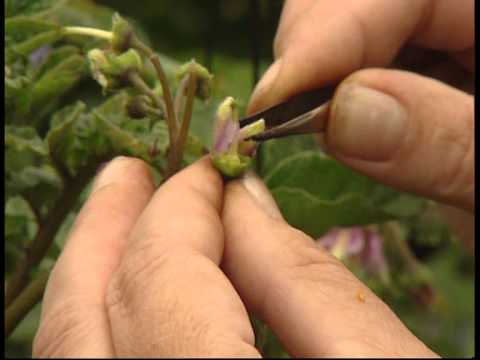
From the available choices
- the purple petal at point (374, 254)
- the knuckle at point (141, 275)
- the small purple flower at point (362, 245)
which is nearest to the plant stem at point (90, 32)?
the knuckle at point (141, 275)

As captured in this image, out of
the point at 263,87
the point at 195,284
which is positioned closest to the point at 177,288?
the point at 195,284

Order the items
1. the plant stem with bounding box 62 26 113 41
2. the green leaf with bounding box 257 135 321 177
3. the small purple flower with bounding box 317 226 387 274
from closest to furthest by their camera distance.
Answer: the plant stem with bounding box 62 26 113 41
the green leaf with bounding box 257 135 321 177
the small purple flower with bounding box 317 226 387 274

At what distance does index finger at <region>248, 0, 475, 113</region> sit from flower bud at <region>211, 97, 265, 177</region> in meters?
0.09

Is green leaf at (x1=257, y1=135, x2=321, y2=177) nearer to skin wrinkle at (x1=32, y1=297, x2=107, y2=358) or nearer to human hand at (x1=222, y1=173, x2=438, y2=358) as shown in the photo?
human hand at (x1=222, y1=173, x2=438, y2=358)

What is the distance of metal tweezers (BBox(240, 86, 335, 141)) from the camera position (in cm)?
63

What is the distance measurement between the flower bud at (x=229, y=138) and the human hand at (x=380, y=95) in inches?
3.3

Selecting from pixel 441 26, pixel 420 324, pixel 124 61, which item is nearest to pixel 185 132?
pixel 124 61

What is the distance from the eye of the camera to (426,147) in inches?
28.1

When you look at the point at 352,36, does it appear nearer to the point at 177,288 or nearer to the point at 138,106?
the point at 138,106

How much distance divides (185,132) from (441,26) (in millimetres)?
328

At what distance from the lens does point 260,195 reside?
61cm

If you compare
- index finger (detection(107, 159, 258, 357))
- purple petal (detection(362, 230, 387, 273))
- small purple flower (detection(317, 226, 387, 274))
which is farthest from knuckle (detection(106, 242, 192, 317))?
purple petal (detection(362, 230, 387, 273))

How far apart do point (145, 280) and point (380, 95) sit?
270 mm

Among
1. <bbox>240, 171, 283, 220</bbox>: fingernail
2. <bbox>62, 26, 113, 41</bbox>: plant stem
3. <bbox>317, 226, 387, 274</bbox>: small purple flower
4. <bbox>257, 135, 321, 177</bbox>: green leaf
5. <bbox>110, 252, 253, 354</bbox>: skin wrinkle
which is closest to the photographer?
<bbox>110, 252, 253, 354</bbox>: skin wrinkle
